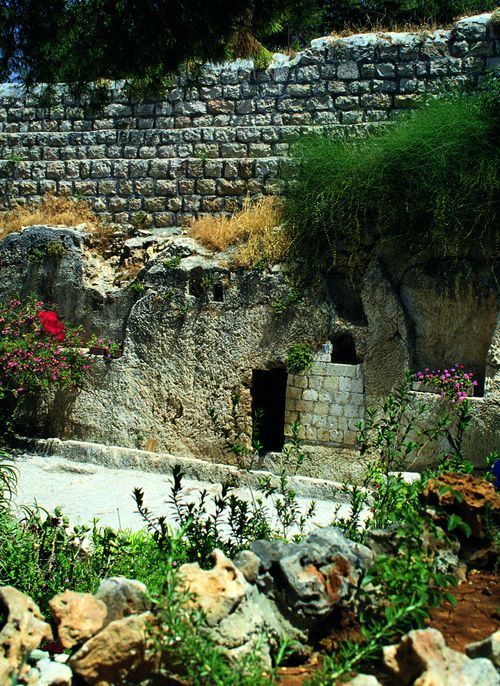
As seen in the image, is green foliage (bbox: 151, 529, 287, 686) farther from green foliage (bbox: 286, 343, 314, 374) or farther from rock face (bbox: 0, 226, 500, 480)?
green foliage (bbox: 286, 343, 314, 374)

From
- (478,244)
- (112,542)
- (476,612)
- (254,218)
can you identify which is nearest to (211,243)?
(254,218)

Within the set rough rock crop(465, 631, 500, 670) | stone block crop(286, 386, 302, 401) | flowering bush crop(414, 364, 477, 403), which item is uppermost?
flowering bush crop(414, 364, 477, 403)

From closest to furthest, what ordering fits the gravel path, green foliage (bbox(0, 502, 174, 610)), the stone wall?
green foliage (bbox(0, 502, 174, 610)) < the gravel path < the stone wall

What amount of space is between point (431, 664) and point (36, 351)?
825cm

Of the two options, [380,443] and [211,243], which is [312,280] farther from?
[380,443]

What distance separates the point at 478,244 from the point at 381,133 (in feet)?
8.27

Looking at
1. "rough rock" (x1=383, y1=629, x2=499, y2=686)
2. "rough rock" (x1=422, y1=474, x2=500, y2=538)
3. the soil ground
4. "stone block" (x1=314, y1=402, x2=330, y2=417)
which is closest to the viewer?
"rough rock" (x1=383, y1=629, x2=499, y2=686)

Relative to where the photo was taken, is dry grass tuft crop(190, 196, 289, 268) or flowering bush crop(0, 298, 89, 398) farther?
flowering bush crop(0, 298, 89, 398)

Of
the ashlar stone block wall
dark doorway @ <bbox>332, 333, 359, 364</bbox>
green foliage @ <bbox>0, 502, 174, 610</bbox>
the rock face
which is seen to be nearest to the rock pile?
green foliage @ <bbox>0, 502, 174, 610</bbox>

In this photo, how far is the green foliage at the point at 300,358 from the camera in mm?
9430

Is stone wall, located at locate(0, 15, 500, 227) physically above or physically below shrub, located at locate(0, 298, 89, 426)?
above

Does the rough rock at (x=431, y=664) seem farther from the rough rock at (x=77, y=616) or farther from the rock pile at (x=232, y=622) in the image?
the rough rock at (x=77, y=616)

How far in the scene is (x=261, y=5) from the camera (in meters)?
6.10

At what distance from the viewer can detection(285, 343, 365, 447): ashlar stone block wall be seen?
9273mm
